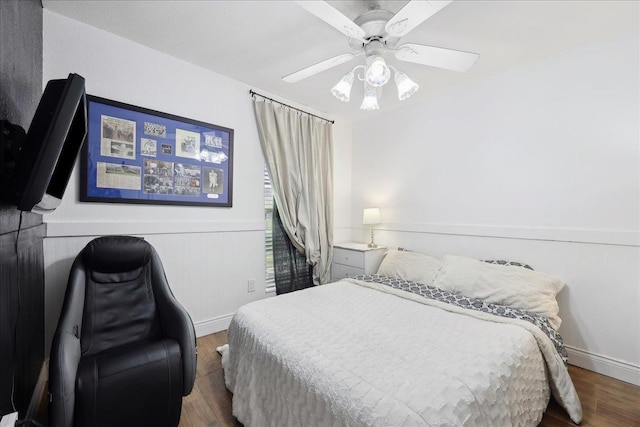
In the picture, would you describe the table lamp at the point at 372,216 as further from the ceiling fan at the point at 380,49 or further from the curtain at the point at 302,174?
the ceiling fan at the point at 380,49

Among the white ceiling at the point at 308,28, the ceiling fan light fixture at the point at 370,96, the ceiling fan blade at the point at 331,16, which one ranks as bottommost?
the ceiling fan light fixture at the point at 370,96

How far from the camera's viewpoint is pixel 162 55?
2.30 metres

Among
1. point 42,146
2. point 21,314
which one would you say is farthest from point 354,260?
point 42,146

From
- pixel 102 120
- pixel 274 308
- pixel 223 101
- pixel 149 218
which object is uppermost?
pixel 223 101

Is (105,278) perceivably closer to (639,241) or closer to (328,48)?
(328,48)

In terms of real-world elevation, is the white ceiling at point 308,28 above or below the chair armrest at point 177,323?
above

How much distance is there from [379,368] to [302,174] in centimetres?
232

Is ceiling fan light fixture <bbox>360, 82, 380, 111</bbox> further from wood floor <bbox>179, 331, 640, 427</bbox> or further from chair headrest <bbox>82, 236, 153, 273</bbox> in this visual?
wood floor <bbox>179, 331, 640, 427</bbox>

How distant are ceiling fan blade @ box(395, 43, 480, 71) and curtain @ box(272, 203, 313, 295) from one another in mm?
1959

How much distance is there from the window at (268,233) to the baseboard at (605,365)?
2.68 metres

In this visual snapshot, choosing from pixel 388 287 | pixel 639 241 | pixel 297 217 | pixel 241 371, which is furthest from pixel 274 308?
pixel 639 241

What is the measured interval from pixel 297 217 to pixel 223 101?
139 cm

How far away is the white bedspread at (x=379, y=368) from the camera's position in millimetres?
1011

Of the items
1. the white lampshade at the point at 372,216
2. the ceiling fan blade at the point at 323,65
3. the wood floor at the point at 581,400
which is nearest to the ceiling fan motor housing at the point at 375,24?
the ceiling fan blade at the point at 323,65
